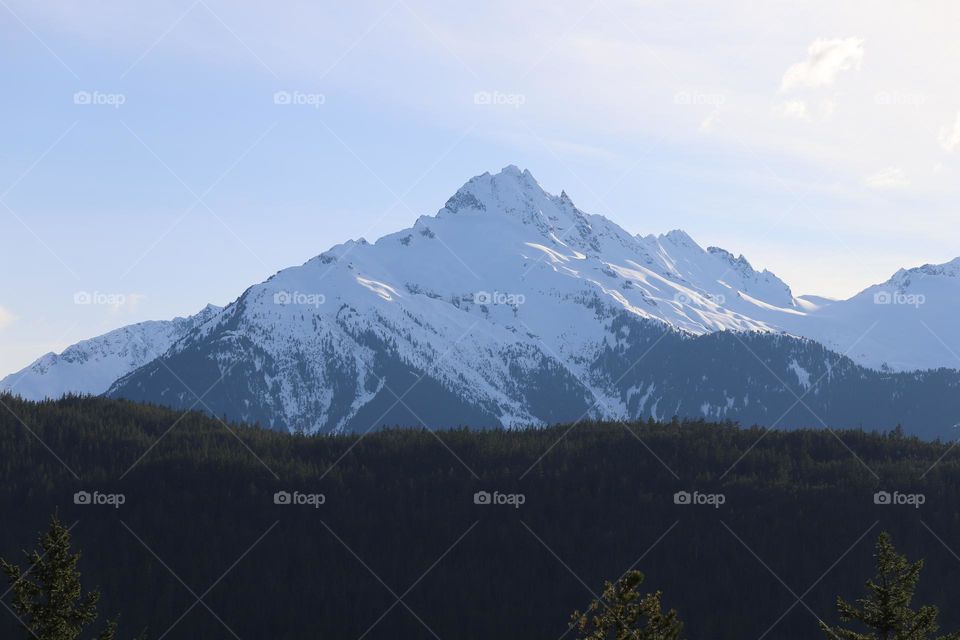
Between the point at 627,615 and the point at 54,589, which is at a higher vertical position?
the point at 54,589

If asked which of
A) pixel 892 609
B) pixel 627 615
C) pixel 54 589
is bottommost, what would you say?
pixel 892 609

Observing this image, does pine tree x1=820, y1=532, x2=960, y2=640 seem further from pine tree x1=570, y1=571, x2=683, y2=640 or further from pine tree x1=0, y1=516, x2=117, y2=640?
pine tree x1=0, y1=516, x2=117, y2=640

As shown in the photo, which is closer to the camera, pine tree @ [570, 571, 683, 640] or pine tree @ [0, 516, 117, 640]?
pine tree @ [570, 571, 683, 640]

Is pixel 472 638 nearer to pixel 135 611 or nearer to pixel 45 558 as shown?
→ pixel 135 611

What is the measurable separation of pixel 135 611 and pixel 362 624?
112 ft

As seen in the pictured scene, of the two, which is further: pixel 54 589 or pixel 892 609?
pixel 54 589

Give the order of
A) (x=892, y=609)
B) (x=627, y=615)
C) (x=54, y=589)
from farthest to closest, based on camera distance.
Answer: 1. (x=54, y=589)
2. (x=892, y=609)
3. (x=627, y=615)

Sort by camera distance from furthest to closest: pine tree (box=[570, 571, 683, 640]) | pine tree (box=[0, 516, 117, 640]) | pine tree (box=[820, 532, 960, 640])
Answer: pine tree (box=[0, 516, 117, 640])
pine tree (box=[820, 532, 960, 640])
pine tree (box=[570, 571, 683, 640])

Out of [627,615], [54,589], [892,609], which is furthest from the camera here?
[54,589]

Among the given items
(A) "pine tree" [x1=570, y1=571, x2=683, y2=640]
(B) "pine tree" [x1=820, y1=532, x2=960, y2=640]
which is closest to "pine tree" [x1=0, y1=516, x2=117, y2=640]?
(A) "pine tree" [x1=570, y1=571, x2=683, y2=640]

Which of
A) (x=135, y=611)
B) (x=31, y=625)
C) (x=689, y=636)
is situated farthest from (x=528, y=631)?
(x=31, y=625)

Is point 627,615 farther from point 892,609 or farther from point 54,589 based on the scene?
point 54,589

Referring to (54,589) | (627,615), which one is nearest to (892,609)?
(627,615)

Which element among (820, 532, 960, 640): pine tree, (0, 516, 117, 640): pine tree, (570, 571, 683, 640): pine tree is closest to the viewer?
(570, 571, 683, 640): pine tree
